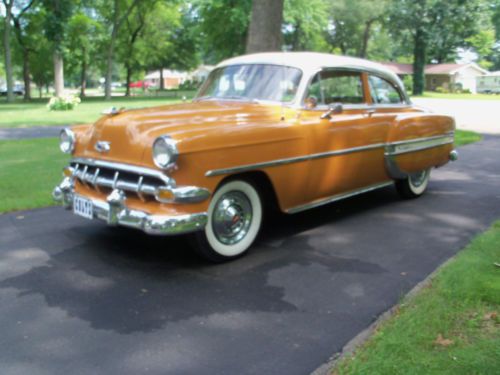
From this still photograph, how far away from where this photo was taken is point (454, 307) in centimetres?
339

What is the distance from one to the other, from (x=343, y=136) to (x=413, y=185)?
6.51 ft

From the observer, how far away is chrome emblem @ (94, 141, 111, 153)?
4352 millimetres

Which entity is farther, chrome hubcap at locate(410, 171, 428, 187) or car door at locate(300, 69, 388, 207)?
chrome hubcap at locate(410, 171, 428, 187)

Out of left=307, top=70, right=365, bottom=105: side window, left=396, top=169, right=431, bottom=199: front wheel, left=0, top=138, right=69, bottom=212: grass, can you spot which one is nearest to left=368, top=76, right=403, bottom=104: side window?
left=307, top=70, right=365, bottom=105: side window

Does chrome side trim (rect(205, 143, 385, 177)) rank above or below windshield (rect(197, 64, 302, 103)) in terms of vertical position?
below

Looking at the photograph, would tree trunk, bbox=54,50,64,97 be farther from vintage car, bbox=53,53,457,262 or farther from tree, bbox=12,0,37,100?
vintage car, bbox=53,53,457,262

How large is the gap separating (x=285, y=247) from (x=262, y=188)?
1.94 ft

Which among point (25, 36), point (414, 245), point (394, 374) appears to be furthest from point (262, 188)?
point (25, 36)

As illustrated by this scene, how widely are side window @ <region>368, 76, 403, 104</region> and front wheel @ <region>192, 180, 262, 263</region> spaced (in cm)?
230

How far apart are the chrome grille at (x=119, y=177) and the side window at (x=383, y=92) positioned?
3113mm

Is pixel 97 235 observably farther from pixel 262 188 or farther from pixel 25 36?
pixel 25 36

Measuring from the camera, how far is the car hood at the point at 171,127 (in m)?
3.98

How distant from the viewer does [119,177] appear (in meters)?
4.22

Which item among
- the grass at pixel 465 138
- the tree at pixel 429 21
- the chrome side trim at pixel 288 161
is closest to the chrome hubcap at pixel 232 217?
the chrome side trim at pixel 288 161
